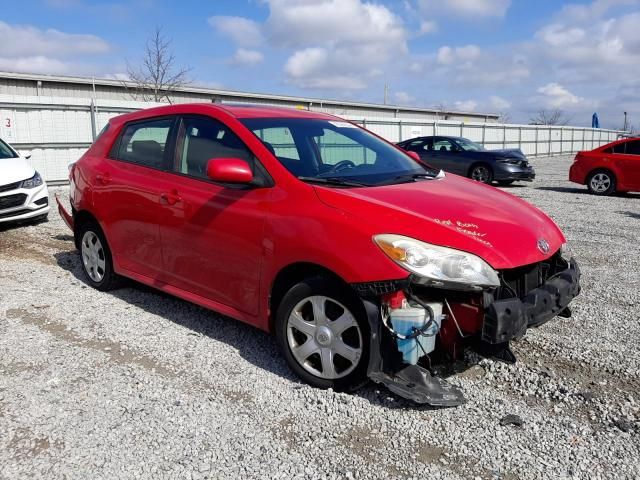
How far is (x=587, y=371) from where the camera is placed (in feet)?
12.2

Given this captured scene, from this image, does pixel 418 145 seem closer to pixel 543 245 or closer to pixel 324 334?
pixel 543 245

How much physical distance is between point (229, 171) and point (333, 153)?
3.08ft

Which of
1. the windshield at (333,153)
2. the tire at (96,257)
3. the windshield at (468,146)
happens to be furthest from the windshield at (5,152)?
the windshield at (468,146)

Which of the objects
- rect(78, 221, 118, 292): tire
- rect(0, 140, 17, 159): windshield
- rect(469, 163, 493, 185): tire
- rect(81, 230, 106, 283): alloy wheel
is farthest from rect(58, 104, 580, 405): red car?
rect(469, 163, 493, 185): tire

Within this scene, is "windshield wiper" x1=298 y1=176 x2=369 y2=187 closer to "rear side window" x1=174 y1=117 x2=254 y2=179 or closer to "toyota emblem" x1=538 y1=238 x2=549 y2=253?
"rear side window" x1=174 y1=117 x2=254 y2=179

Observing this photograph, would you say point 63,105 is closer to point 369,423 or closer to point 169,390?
point 169,390

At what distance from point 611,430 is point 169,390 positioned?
2.51 m

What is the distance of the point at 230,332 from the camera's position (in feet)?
14.3

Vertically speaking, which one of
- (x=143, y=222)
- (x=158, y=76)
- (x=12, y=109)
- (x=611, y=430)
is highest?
(x=158, y=76)

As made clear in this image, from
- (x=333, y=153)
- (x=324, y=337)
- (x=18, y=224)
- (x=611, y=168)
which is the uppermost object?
(x=333, y=153)

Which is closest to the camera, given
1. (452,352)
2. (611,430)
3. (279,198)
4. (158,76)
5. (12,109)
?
(611,430)

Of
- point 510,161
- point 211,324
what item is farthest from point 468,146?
point 211,324

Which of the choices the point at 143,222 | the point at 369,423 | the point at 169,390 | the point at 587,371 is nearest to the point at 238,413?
the point at 169,390

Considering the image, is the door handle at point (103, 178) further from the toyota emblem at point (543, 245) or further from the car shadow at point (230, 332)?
the toyota emblem at point (543, 245)
